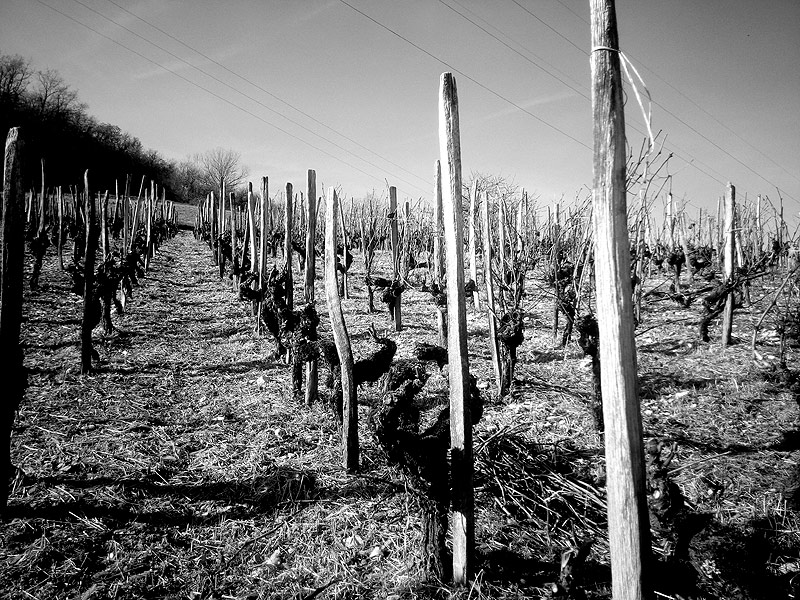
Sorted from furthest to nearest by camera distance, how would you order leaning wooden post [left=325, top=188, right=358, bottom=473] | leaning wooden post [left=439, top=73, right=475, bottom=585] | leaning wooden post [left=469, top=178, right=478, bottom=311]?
leaning wooden post [left=469, top=178, right=478, bottom=311]
leaning wooden post [left=325, top=188, right=358, bottom=473]
leaning wooden post [left=439, top=73, right=475, bottom=585]

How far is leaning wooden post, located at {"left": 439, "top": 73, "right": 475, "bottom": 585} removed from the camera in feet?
6.49

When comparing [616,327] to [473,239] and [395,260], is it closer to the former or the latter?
[473,239]

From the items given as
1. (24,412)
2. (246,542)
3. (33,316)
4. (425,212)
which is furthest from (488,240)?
(425,212)

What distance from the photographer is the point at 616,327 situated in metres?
1.54

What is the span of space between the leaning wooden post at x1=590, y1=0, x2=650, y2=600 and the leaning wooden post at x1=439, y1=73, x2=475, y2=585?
24.2 inches

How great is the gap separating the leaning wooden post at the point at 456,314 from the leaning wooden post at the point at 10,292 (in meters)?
2.47

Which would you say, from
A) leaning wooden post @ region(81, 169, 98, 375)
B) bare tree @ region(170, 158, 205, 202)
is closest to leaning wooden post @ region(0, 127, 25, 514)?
leaning wooden post @ region(81, 169, 98, 375)

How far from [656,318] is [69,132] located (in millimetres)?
44981

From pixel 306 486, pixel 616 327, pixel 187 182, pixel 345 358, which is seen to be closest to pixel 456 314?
pixel 616 327

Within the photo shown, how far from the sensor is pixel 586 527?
258 cm

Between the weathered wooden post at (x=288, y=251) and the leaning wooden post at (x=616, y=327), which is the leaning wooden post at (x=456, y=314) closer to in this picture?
the leaning wooden post at (x=616, y=327)

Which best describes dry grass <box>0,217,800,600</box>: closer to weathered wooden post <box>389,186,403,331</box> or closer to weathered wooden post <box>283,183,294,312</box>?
weathered wooden post <box>283,183,294,312</box>

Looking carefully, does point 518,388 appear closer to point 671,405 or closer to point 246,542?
point 671,405

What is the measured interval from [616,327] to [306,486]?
2.53 meters
